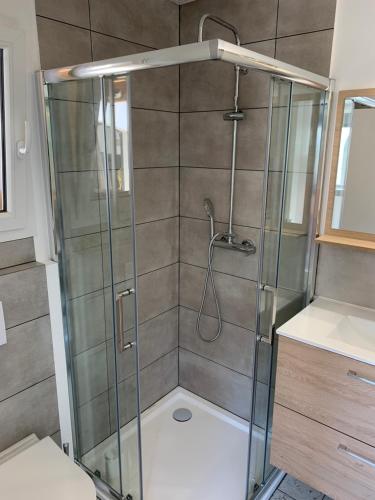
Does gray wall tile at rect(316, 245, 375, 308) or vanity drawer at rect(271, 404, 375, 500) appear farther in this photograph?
gray wall tile at rect(316, 245, 375, 308)

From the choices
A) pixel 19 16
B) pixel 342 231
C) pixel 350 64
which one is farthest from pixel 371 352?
pixel 19 16

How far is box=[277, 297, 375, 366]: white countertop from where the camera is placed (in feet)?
5.27

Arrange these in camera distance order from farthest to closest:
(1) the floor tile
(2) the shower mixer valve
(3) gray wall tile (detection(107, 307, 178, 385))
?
(3) gray wall tile (detection(107, 307, 178, 385))
(2) the shower mixer valve
(1) the floor tile

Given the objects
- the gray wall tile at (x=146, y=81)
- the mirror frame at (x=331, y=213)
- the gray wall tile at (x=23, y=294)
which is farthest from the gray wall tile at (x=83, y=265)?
the mirror frame at (x=331, y=213)

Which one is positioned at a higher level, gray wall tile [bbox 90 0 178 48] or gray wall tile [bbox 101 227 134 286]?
gray wall tile [bbox 90 0 178 48]

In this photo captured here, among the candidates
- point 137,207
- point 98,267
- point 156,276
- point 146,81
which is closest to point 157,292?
point 156,276

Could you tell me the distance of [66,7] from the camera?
67.7 inches

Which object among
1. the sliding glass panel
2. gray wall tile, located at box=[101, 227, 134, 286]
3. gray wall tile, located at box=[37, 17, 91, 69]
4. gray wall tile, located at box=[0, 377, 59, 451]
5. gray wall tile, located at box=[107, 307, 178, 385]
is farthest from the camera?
gray wall tile, located at box=[107, 307, 178, 385]

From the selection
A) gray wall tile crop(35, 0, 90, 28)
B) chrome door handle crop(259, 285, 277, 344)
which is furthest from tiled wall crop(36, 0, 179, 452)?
chrome door handle crop(259, 285, 277, 344)

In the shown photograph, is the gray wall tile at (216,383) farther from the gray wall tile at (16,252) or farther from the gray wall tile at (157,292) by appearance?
the gray wall tile at (16,252)

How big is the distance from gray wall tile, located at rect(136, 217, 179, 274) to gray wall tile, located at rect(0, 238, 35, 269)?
0.69m

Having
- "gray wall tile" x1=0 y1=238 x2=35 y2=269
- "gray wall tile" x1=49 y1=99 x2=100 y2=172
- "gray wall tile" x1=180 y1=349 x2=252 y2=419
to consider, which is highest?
"gray wall tile" x1=49 y1=99 x2=100 y2=172

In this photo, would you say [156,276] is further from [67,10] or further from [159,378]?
[67,10]

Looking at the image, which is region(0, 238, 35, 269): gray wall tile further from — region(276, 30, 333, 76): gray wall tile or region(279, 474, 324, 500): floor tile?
region(279, 474, 324, 500): floor tile
